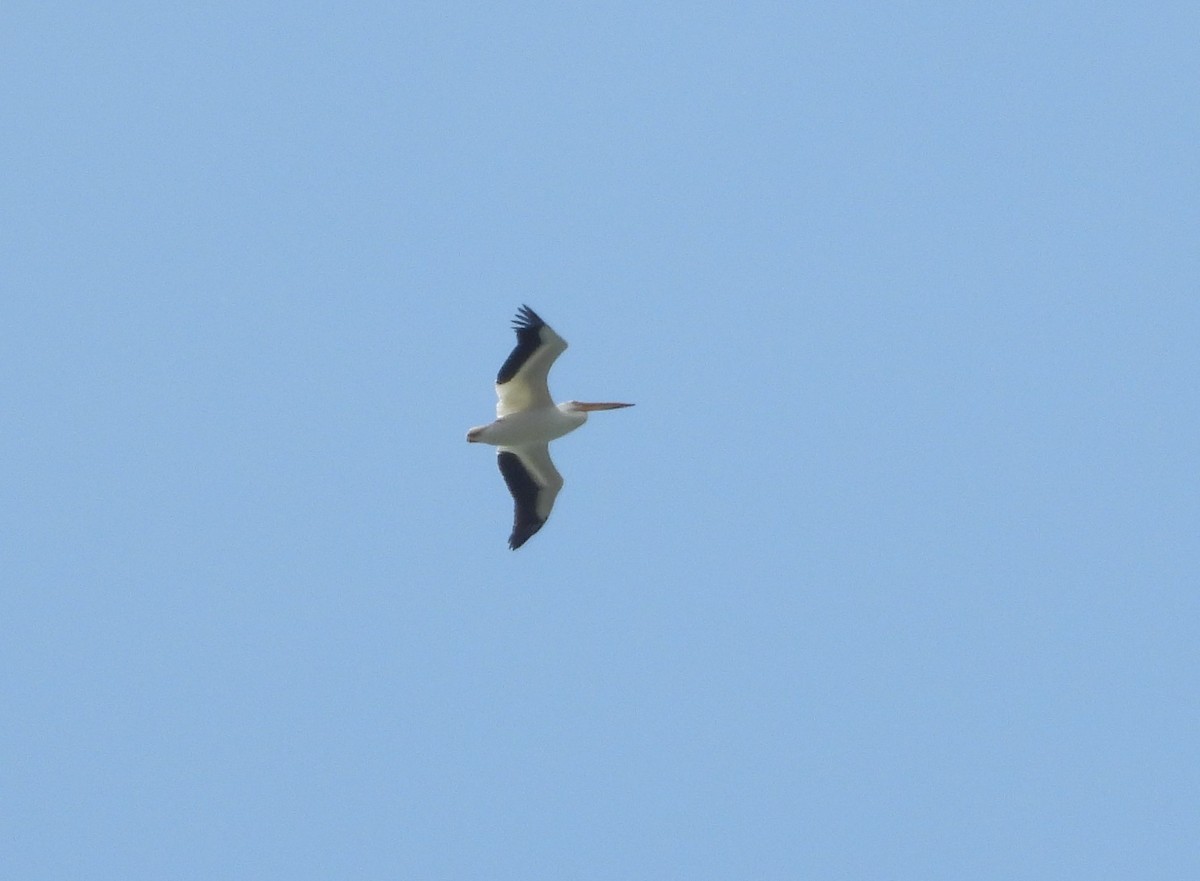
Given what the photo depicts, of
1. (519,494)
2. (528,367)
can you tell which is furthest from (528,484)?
(528,367)

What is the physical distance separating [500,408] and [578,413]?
1.02 m

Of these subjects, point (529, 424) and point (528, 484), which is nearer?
point (529, 424)

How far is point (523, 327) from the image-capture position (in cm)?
2292

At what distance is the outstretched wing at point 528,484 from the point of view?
24344mm

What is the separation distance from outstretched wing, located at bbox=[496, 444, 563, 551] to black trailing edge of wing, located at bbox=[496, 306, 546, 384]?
4.33 ft

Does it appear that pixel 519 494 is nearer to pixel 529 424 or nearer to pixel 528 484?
pixel 528 484

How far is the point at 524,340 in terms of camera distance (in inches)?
906

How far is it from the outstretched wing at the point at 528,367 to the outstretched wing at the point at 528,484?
720 mm

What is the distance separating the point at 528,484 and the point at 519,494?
0.57ft

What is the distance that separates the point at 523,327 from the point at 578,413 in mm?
1685

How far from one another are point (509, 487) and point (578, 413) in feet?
4.35

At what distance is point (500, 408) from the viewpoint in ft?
78.1

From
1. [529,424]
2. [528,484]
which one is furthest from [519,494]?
[529,424]

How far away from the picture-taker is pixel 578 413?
24094mm
